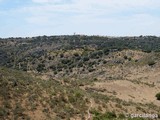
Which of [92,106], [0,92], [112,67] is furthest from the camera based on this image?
[112,67]

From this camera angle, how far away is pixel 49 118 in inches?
1117

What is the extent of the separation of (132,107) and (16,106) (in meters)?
11.7

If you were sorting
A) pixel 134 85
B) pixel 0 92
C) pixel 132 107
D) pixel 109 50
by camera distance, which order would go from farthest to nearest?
1. pixel 109 50
2. pixel 134 85
3. pixel 132 107
4. pixel 0 92

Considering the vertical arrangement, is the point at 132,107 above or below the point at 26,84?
below

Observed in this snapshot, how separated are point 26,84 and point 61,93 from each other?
2.93 meters

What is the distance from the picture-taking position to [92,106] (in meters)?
32.8

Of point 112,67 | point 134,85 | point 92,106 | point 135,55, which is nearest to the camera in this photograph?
point 92,106

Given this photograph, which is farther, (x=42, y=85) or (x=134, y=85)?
(x=134, y=85)

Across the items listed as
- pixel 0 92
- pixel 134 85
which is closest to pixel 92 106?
pixel 0 92

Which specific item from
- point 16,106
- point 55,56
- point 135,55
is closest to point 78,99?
point 16,106

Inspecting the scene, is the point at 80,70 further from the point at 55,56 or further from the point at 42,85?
the point at 42,85

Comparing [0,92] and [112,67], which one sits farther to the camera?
[112,67]

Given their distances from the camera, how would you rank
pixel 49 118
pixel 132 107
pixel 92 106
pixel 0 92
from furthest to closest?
pixel 132 107 < pixel 92 106 < pixel 0 92 < pixel 49 118

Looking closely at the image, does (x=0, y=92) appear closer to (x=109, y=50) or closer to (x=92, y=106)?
(x=92, y=106)
